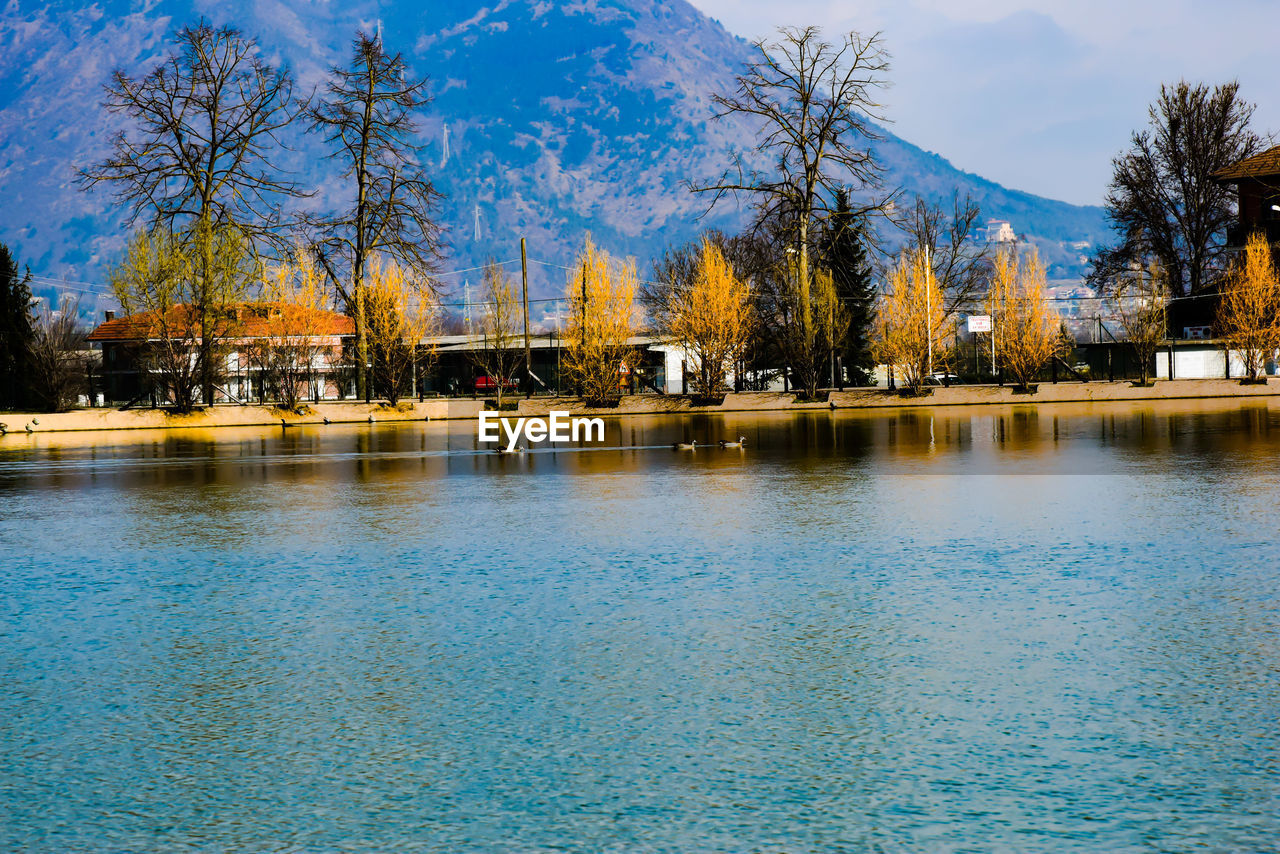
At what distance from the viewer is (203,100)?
45.6 m

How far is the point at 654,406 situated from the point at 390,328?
31.7ft

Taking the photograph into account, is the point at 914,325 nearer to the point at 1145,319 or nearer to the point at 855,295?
the point at 1145,319

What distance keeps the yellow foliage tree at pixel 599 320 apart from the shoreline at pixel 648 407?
119 centimetres

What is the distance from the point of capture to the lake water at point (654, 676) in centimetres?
397

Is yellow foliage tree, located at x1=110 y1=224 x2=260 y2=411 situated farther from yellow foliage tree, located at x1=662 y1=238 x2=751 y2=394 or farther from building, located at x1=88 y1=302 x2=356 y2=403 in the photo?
yellow foliage tree, located at x1=662 y1=238 x2=751 y2=394

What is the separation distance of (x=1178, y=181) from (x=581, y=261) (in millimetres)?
40902

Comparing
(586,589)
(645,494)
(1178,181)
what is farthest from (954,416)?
(1178,181)

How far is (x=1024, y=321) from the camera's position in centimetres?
4419

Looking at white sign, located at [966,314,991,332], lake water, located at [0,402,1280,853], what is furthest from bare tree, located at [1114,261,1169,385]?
lake water, located at [0,402,1280,853]

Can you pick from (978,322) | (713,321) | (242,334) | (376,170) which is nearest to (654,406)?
(713,321)

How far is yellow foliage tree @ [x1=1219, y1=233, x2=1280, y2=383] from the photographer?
1785 inches

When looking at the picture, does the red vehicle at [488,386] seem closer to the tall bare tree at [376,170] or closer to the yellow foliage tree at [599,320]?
the tall bare tree at [376,170]

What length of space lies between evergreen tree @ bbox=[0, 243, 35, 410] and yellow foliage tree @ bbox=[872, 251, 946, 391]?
3525 centimetres

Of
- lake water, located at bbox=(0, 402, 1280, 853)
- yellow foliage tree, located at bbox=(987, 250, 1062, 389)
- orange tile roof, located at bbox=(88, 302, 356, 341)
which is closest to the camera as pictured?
lake water, located at bbox=(0, 402, 1280, 853)
